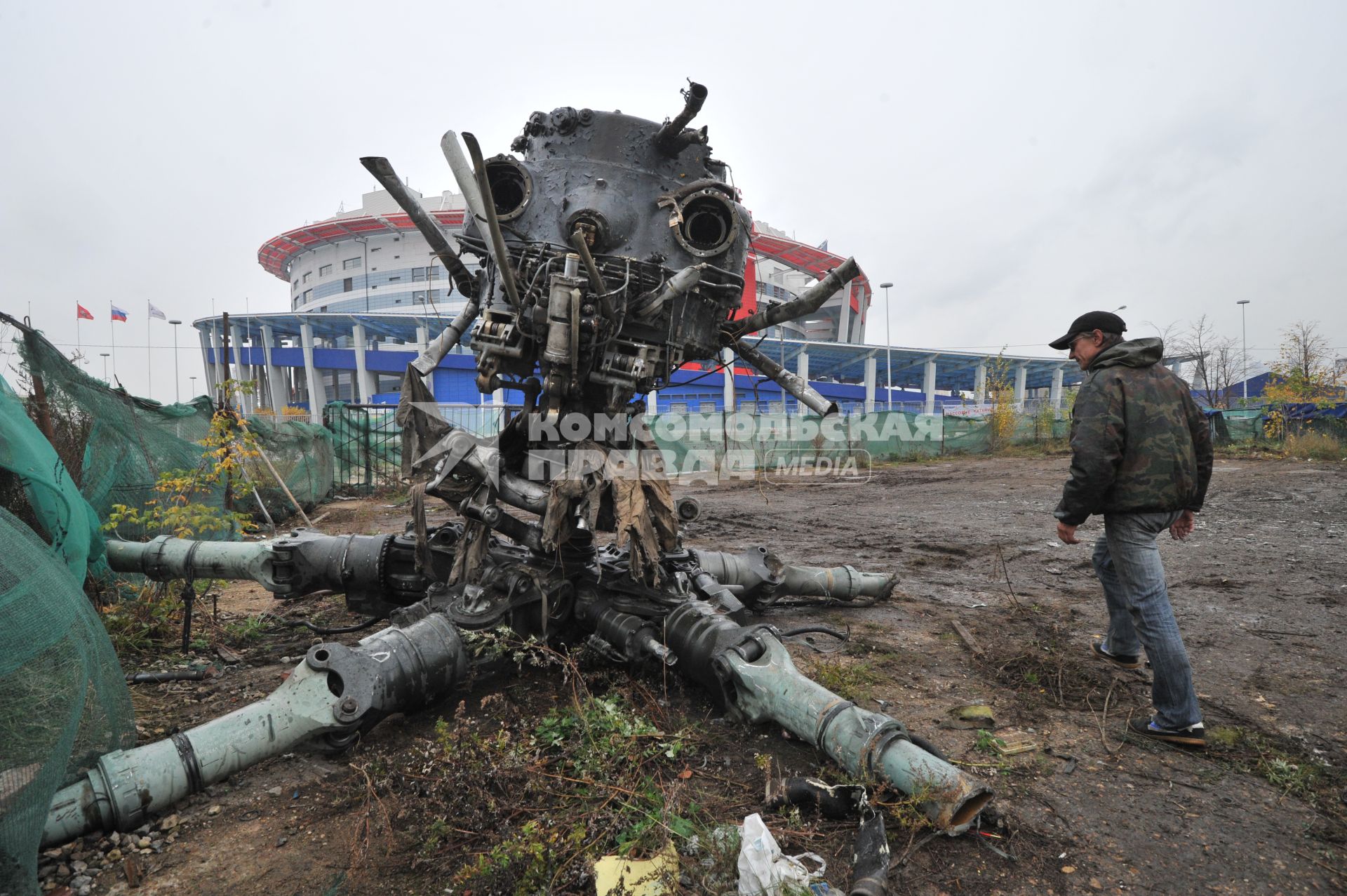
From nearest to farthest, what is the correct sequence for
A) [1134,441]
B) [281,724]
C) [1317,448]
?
[281,724], [1134,441], [1317,448]

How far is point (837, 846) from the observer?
2.55 m

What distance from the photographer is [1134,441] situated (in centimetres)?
355

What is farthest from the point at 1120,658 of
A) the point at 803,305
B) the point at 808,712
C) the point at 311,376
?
the point at 311,376

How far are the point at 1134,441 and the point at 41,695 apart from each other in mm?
5116

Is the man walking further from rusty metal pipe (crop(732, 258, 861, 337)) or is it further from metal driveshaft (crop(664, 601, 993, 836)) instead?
metal driveshaft (crop(664, 601, 993, 836))

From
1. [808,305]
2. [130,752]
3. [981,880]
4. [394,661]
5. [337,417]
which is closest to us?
[981,880]

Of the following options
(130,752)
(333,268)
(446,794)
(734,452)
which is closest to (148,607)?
(130,752)

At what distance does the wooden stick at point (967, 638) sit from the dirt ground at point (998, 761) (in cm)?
5

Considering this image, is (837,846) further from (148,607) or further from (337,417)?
(337,417)

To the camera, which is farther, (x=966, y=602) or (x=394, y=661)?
(x=966, y=602)

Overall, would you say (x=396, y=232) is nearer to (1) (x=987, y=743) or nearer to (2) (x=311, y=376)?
(2) (x=311, y=376)

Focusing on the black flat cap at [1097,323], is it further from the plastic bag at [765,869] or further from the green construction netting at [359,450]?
the green construction netting at [359,450]

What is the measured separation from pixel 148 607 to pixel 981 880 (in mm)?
6105

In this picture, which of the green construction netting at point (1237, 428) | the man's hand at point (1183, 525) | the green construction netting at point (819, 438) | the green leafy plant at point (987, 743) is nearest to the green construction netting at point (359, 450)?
the green construction netting at point (819, 438)
